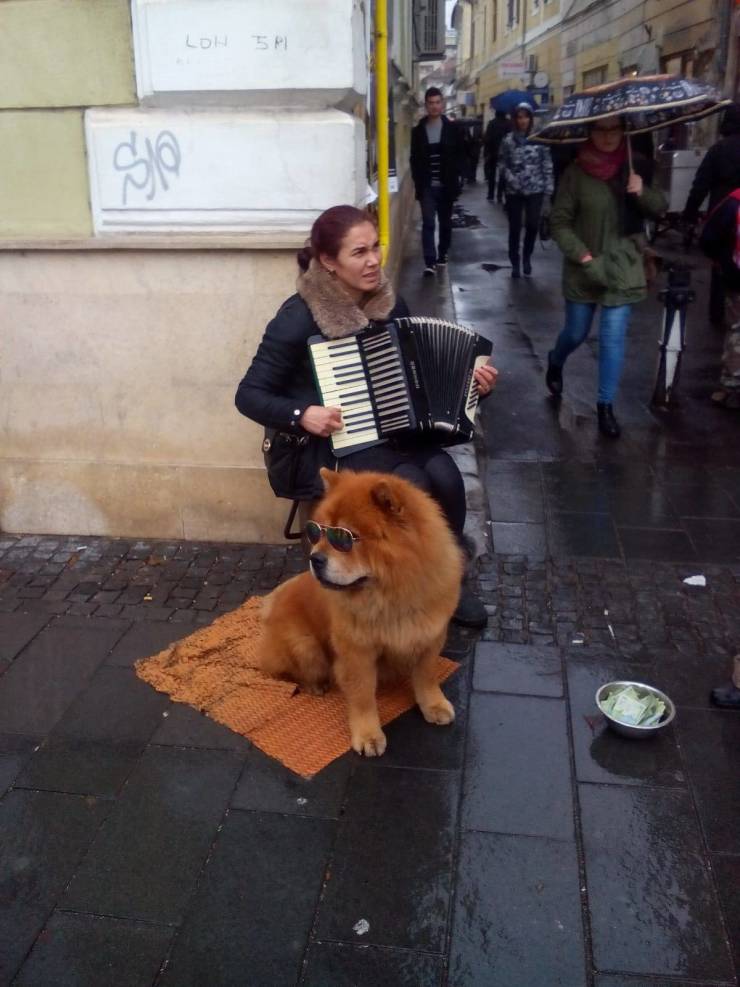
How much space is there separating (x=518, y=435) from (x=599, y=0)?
22012 millimetres

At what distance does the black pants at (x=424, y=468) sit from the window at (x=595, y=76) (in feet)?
76.3

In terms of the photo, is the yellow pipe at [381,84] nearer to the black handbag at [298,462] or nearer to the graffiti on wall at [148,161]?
the graffiti on wall at [148,161]

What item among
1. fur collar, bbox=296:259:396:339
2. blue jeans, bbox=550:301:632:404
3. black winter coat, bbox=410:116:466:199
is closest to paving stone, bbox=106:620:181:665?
fur collar, bbox=296:259:396:339

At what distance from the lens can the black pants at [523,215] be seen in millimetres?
11969

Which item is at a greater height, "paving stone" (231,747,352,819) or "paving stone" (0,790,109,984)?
"paving stone" (231,747,352,819)

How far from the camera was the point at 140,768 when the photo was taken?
3.25m

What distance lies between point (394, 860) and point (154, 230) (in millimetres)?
3383

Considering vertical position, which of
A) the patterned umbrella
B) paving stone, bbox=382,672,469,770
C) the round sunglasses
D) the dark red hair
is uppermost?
the patterned umbrella

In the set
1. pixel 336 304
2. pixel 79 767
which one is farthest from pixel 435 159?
pixel 79 767

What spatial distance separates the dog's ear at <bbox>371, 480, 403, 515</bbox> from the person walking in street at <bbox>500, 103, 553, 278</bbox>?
9.88m

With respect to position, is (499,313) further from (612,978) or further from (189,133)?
(612,978)

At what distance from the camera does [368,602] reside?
3033mm

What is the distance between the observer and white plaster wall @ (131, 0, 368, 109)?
13.6 ft

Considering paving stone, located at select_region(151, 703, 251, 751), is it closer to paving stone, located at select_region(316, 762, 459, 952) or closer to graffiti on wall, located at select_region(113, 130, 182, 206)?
paving stone, located at select_region(316, 762, 459, 952)
